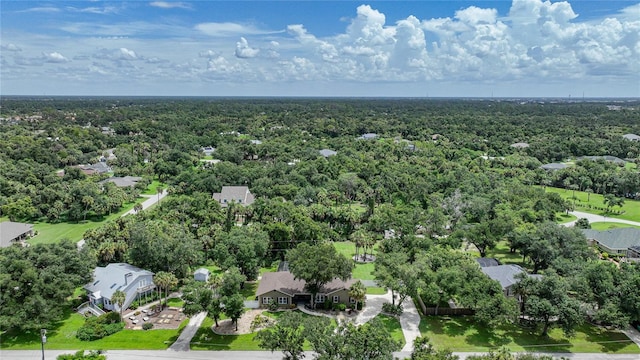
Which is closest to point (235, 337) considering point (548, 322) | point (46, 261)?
point (46, 261)

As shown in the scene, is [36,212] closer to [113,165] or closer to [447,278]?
[113,165]

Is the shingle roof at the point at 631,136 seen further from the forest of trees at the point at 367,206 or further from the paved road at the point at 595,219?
the paved road at the point at 595,219


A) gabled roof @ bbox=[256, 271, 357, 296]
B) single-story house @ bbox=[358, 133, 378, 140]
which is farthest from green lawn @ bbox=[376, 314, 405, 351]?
single-story house @ bbox=[358, 133, 378, 140]

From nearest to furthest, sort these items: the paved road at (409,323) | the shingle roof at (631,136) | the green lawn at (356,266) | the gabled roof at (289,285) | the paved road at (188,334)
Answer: the paved road at (188,334), the paved road at (409,323), the gabled roof at (289,285), the green lawn at (356,266), the shingle roof at (631,136)

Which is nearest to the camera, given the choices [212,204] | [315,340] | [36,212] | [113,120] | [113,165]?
[315,340]

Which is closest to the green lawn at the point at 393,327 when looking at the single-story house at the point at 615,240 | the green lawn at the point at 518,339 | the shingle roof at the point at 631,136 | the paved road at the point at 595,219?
the green lawn at the point at 518,339

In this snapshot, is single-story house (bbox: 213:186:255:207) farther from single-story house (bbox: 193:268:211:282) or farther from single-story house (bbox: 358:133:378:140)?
single-story house (bbox: 358:133:378:140)
